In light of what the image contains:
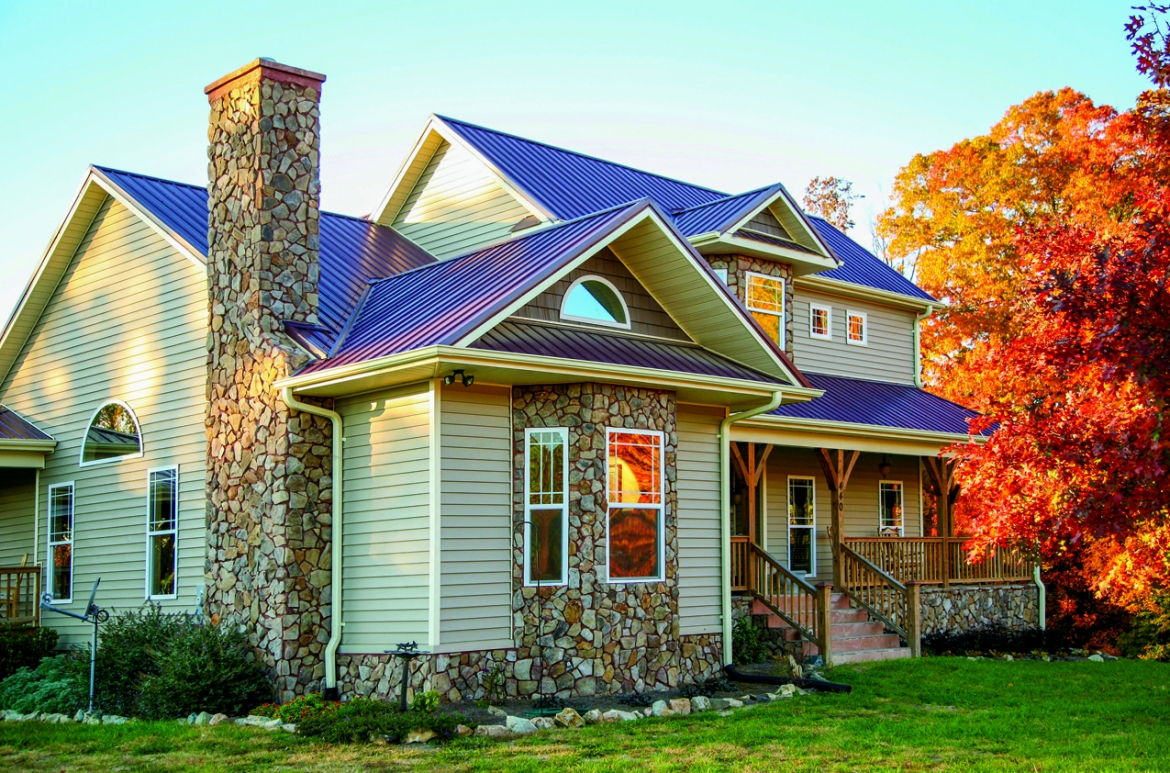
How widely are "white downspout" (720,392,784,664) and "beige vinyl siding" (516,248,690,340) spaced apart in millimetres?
1237

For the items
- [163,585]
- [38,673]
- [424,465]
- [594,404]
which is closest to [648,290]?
[594,404]

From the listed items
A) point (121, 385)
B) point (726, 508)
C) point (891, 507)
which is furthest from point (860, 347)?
point (121, 385)

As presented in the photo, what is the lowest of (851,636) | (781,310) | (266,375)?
(851,636)

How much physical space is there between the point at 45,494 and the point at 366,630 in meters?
7.47

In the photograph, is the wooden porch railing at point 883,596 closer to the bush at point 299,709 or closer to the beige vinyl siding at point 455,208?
the beige vinyl siding at point 455,208

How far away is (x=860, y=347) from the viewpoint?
23.2m

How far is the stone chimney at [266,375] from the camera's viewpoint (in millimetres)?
13516

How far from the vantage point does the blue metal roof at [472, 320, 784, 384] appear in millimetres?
13046

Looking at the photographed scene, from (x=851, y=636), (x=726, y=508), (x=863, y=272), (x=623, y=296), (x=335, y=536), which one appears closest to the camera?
(x=335, y=536)

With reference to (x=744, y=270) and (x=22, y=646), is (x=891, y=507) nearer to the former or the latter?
(x=744, y=270)

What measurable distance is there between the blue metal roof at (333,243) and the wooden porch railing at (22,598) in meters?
5.36

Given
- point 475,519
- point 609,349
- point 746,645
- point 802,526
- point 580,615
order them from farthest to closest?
point 802,526 → point 746,645 → point 609,349 → point 580,615 → point 475,519

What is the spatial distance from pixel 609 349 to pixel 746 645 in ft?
16.7

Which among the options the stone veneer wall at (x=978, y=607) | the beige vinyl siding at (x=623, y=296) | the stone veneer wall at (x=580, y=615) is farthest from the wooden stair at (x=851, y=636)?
the beige vinyl siding at (x=623, y=296)
